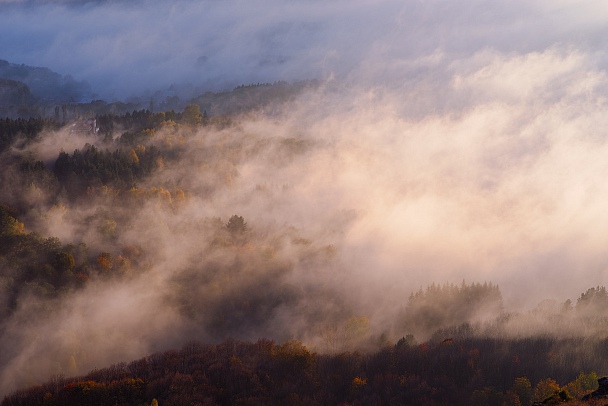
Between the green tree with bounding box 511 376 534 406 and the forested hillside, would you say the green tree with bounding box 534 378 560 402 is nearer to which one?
the forested hillside

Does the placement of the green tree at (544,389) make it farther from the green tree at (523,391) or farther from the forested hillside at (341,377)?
the green tree at (523,391)

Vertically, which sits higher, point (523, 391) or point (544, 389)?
point (523, 391)

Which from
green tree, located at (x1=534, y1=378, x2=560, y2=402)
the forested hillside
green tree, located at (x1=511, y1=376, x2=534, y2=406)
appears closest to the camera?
the forested hillside

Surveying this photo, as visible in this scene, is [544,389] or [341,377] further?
[341,377]

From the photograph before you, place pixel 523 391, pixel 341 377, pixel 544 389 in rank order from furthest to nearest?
pixel 341 377, pixel 544 389, pixel 523 391

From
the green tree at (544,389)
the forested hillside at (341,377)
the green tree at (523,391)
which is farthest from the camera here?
the green tree at (544,389)

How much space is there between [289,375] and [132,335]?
77725 mm

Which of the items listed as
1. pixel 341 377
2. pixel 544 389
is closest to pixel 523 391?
pixel 544 389

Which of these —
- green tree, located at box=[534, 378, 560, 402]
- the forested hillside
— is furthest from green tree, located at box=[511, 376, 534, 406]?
green tree, located at box=[534, 378, 560, 402]

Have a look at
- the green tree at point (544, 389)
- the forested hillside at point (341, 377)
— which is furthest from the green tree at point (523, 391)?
the green tree at point (544, 389)

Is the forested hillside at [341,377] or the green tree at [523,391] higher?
the forested hillside at [341,377]

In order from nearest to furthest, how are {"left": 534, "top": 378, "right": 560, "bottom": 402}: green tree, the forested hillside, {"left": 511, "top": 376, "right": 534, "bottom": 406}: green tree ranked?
the forested hillside < {"left": 511, "top": 376, "right": 534, "bottom": 406}: green tree < {"left": 534, "top": 378, "right": 560, "bottom": 402}: green tree

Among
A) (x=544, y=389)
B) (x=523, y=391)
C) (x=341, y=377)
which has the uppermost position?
(x=341, y=377)

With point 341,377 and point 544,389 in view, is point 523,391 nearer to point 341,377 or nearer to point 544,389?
point 544,389
